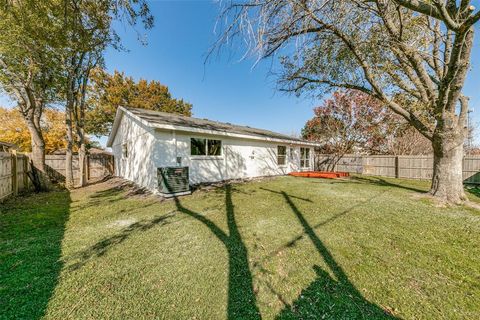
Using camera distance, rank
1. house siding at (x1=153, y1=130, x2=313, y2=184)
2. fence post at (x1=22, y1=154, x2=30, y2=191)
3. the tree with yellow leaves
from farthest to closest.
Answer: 1. the tree with yellow leaves
2. house siding at (x1=153, y1=130, x2=313, y2=184)
3. fence post at (x1=22, y1=154, x2=30, y2=191)

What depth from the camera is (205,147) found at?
9133 mm

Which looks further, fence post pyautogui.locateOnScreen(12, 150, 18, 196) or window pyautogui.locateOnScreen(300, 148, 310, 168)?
window pyautogui.locateOnScreen(300, 148, 310, 168)

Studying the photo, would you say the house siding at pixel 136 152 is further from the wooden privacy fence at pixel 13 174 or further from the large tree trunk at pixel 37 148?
the wooden privacy fence at pixel 13 174

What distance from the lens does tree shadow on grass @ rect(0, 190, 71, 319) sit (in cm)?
198

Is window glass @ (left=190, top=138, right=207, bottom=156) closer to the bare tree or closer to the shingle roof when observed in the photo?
the shingle roof

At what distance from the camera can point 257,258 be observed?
2842 millimetres

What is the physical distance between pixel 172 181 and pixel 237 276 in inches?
191

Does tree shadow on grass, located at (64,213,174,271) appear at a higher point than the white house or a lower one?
lower

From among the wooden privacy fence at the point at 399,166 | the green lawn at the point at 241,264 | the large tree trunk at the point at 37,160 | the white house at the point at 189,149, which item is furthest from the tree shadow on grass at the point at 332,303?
the wooden privacy fence at the point at 399,166

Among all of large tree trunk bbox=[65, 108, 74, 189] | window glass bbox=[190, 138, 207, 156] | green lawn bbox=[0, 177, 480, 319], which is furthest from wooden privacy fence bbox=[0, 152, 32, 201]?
window glass bbox=[190, 138, 207, 156]

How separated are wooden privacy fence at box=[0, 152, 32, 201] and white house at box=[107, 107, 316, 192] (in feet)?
12.4

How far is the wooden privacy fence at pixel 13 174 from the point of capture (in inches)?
236

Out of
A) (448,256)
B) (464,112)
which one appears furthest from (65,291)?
(464,112)

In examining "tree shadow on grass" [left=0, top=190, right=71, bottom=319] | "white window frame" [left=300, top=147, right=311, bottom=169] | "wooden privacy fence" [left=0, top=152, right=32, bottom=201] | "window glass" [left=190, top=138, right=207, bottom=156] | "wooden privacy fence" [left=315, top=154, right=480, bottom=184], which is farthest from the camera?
"white window frame" [left=300, top=147, right=311, bottom=169]
